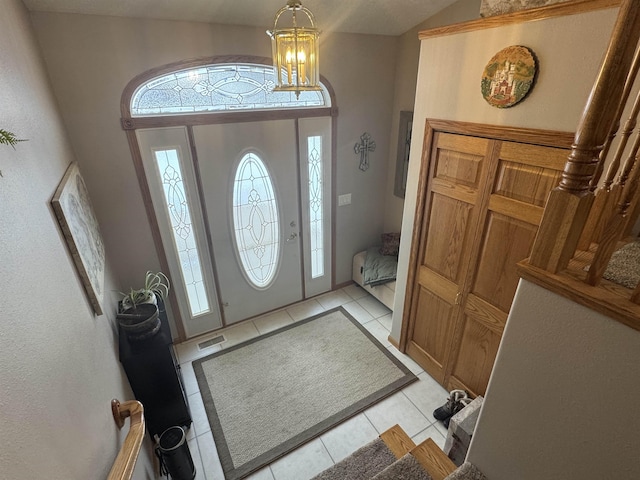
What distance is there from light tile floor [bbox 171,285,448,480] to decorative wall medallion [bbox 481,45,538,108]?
7.23 feet

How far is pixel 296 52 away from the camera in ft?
5.10

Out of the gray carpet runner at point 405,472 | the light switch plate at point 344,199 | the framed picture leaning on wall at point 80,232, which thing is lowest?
the gray carpet runner at point 405,472

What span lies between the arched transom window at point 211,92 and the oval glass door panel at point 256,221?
0.47 meters

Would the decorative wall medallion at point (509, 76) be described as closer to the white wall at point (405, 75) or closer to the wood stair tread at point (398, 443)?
the white wall at point (405, 75)

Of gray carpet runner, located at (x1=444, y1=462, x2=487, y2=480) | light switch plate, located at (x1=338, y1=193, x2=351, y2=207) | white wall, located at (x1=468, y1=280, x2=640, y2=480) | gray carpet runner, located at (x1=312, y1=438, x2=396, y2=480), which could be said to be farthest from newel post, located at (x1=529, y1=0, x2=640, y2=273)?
light switch plate, located at (x1=338, y1=193, x2=351, y2=207)

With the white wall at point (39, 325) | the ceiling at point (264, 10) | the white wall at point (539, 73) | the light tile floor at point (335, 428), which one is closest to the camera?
the white wall at point (39, 325)

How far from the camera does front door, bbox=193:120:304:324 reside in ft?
9.24

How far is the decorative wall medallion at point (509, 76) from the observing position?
1.61 m

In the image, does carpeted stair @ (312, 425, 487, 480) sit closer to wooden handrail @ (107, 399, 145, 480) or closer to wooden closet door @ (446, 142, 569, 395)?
wooden closet door @ (446, 142, 569, 395)

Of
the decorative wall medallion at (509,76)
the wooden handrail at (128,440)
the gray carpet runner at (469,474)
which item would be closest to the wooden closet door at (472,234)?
the decorative wall medallion at (509,76)

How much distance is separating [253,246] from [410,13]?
8.15 feet

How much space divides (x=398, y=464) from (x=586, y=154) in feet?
5.18

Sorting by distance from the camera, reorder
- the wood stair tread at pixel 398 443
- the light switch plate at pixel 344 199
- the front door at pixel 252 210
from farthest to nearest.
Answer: the light switch plate at pixel 344 199, the front door at pixel 252 210, the wood stair tread at pixel 398 443

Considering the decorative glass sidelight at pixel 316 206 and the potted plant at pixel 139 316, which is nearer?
the potted plant at pixel 139 316
